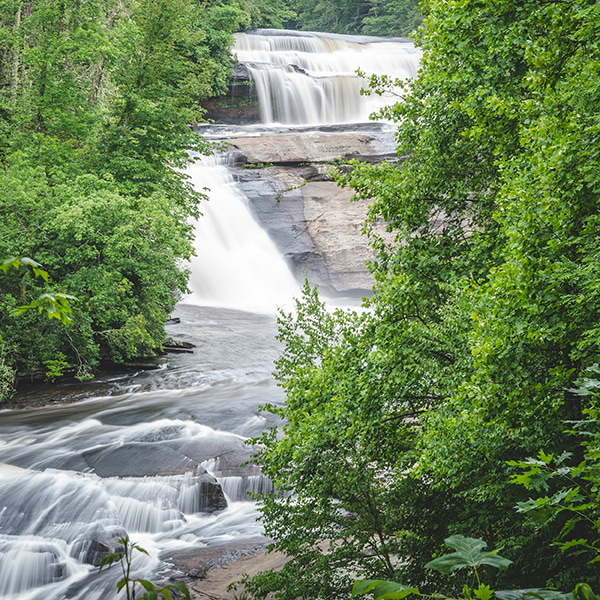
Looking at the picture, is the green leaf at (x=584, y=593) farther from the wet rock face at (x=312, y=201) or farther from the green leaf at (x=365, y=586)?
the wet rock face at (x=312, y=201)

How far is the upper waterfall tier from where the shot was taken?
116 ft

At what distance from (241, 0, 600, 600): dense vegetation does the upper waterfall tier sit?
2482cm

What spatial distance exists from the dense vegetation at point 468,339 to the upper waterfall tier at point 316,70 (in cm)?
2482

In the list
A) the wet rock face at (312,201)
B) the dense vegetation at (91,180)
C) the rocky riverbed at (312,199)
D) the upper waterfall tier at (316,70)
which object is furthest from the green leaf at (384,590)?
the upper waterfall tier at (316,70)

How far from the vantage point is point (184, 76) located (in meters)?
19.2

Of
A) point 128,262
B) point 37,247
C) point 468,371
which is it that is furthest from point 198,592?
point 37,247

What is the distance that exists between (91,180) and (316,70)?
28.1 m

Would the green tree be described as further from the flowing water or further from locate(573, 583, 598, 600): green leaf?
locate(573, 583, 598, 600): green leaf

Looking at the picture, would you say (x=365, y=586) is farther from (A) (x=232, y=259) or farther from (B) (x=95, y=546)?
(A) (x=232, y=259)

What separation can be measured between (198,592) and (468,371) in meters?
4.75

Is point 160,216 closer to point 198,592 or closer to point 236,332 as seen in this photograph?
point 236,332

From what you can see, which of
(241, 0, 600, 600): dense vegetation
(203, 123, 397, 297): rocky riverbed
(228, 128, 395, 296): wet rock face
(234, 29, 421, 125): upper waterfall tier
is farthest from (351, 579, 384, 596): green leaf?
(234, 29, 421, 125): upper waterfall tier

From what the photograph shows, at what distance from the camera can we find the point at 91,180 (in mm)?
14945

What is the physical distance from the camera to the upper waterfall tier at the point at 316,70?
116 ft
